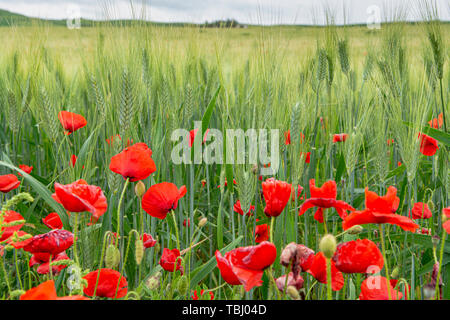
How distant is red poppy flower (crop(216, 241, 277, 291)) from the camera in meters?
0.49

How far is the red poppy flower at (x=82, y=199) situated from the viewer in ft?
1.82

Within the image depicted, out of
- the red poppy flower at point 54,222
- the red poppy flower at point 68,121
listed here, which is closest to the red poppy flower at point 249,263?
the red poppy flower at point 54,222

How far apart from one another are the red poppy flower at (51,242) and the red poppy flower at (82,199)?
0.06 meters

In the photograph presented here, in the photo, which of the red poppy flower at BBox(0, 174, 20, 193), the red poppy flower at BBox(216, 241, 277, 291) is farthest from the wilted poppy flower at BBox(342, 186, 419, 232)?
the red poppy flower at BBox(0, 174, 20, 193)

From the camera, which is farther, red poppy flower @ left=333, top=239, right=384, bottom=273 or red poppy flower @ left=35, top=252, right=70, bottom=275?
red poppy flower @ left=35, top=252, right=70, bottom=275

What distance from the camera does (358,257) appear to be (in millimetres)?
536

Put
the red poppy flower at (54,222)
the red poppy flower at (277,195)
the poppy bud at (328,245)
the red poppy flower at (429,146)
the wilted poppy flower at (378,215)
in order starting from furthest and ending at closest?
the red poppy flower at (429,146) → the red poppy flower at (54,222) → the red poppy flower at (277,195) → the wilted poppy flower at (378,215) → the poppy bud at (328,245)

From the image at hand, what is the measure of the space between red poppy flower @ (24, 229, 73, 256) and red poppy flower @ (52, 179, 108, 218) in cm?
6

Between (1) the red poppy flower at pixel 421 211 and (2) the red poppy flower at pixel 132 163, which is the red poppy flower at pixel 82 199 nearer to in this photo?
(2) the red poppy flower at pixel 132 163

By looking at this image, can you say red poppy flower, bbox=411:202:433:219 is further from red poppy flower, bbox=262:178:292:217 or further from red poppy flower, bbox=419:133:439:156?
red poppy flower, bbox=262:178:292:217
